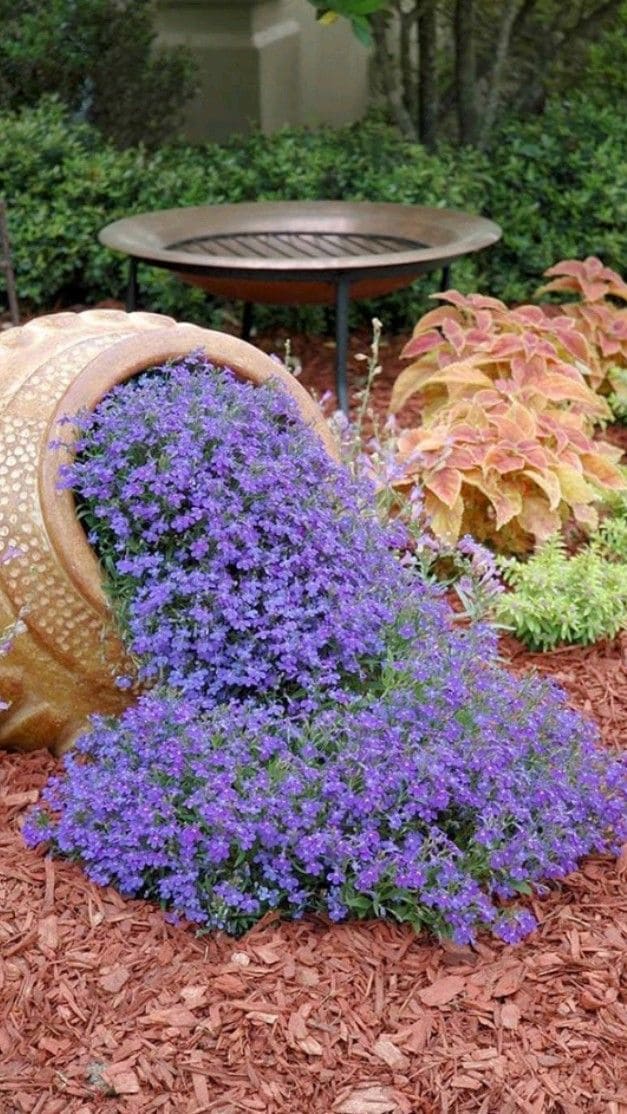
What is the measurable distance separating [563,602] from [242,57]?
556cm

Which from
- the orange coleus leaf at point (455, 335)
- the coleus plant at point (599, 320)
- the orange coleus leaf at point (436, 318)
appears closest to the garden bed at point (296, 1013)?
the orange coleus leaf at point (455, 335)

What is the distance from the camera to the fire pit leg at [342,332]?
16.5ft

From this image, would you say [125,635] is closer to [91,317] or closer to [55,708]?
[55,708]

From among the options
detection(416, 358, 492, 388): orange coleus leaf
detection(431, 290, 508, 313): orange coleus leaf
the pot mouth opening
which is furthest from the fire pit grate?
the pot mouth opening

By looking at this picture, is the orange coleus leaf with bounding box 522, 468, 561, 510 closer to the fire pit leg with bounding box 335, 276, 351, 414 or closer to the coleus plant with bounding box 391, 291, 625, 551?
the coleus plant with bounding box 391, 291, 625, 551

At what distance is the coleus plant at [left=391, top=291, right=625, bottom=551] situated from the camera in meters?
4.20

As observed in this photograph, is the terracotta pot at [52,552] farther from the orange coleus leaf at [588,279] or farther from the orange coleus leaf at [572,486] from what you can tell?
the orange coleus leaf at [588,279]

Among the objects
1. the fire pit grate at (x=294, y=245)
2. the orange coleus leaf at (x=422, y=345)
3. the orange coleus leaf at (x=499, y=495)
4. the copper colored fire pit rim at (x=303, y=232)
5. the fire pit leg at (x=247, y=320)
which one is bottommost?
the fire pit leg at (x=247, y=320)

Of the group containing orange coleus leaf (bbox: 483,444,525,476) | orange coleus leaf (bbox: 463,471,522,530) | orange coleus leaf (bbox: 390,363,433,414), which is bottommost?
orange coleus leaf (bbox: 390,363,433,414)

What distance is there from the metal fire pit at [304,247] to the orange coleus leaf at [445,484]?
43.5 inches

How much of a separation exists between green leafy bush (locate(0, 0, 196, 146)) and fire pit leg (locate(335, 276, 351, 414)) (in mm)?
3005

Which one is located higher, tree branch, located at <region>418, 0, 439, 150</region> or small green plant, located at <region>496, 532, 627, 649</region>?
tree branch, located at <region>418, 0, 439, 150</region>

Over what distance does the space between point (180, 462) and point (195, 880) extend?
892 millimetres

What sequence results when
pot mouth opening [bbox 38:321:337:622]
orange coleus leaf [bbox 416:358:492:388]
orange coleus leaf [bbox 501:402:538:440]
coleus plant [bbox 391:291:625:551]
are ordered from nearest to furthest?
pot mouth opening [bbox 38:321:337:622] → coleus plant [bbox 391:291:625:551] → orange coleus leaf [bbox 501:402:538:440] → orange coleus leaf [bbox 416:358:492:388]
